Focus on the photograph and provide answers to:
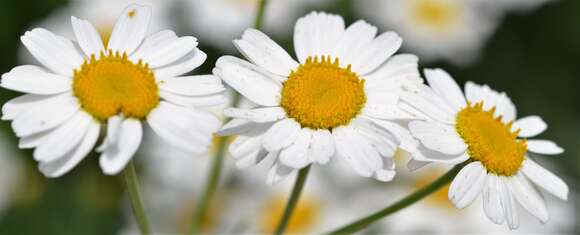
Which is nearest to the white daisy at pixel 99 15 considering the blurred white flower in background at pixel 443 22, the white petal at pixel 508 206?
the blurred white flower in background at pixel 443 22

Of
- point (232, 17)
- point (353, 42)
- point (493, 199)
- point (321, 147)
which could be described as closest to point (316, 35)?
point (353, 42)

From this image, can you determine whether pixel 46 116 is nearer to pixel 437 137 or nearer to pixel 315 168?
pixel 437 137

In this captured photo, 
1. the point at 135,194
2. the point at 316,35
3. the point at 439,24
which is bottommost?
the point at 439,24

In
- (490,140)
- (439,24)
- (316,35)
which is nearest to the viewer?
(490,140)

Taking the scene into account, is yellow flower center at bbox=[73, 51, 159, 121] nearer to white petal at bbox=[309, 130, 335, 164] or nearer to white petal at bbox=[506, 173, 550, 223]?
white petal at bbox=[309, 130, 335, 164]

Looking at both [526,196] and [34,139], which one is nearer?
[34,139]

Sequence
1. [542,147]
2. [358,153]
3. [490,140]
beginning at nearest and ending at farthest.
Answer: [358,153]
[490,140]
[542,147]

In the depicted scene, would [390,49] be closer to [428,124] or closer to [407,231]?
[428,124]

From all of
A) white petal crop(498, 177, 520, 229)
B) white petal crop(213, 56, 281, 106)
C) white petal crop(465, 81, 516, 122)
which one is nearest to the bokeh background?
white petal crop(465, 81, 516, 122)
